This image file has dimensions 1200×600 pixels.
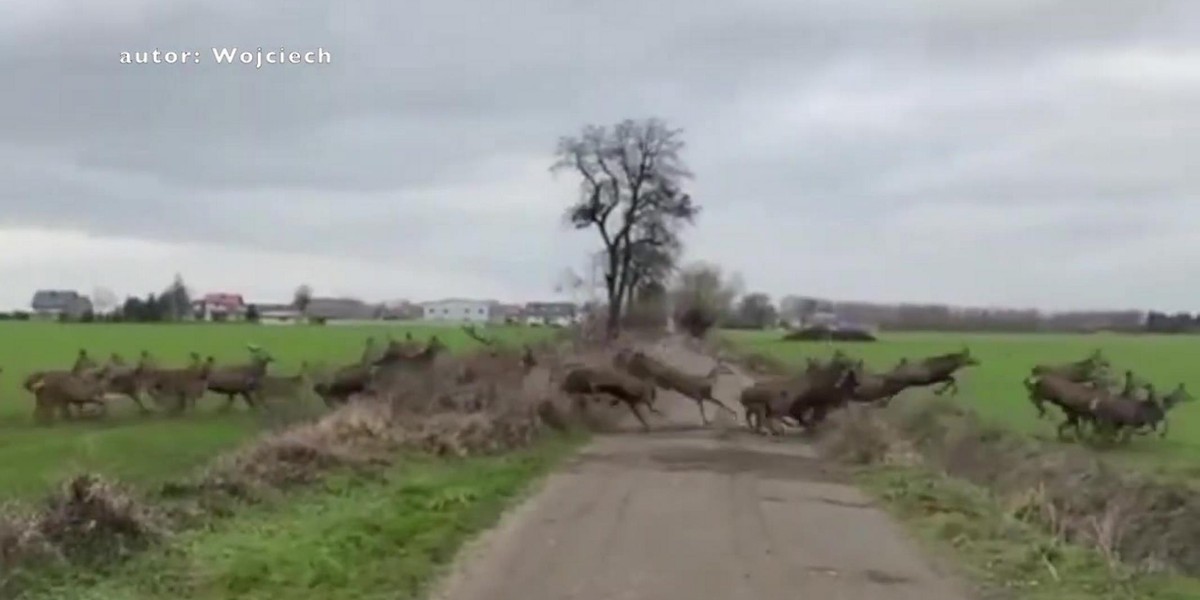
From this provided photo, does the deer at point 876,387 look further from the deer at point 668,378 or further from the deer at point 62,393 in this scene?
the deer at point 62,393

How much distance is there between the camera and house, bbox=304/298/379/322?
15800cm

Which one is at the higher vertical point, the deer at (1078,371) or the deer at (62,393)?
the deer at (1078,371)

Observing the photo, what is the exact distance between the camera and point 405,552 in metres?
14.1

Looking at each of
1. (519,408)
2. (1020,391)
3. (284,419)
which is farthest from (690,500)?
(1020,391)

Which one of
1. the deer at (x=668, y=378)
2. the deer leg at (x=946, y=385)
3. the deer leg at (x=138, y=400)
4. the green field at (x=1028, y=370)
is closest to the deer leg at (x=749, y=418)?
the deer at (x=668, y=378)

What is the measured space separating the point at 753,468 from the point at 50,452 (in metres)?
11.4

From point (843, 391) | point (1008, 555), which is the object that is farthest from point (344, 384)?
point (1008, 555)

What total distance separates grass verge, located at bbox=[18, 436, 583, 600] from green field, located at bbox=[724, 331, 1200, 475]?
15639 millimetres

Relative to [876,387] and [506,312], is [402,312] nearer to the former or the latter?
[506,312]

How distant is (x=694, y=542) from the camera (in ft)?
51.3

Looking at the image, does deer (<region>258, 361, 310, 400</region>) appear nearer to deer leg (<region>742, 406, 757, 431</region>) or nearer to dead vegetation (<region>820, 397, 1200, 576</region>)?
deer leg (<region>742, 406, 757, 431</region>)

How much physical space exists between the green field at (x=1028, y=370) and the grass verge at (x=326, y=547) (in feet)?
51.3

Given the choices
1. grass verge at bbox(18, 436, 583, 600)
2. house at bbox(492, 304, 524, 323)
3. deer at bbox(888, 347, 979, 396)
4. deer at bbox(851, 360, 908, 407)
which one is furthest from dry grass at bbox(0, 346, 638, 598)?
house at bbox(492, 304, 524, 323)

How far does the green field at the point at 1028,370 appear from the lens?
3434cm
